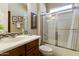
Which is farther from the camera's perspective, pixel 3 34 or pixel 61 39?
pixel 61 39

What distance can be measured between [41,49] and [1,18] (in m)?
0.89

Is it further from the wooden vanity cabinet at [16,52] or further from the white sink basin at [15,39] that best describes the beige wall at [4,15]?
the wooden vanity cabinet at [16,52]

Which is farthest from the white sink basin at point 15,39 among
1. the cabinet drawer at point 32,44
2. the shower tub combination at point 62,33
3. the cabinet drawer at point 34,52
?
the shower tub combination at point 62,33

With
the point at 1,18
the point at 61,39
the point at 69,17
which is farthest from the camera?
the point at 61,39

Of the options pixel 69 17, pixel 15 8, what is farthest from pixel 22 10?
pixel 69 17

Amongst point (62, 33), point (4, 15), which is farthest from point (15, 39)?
point (62, 33)

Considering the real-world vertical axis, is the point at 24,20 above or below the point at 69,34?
above

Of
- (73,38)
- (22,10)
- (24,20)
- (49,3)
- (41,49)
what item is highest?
(49,3)

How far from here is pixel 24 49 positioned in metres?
1.63

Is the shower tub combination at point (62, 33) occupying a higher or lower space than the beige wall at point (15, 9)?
lower

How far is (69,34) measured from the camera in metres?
2.48

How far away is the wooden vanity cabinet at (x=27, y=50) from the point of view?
1.38 meters

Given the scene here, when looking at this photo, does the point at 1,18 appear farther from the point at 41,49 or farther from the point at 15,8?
the point at 41,49

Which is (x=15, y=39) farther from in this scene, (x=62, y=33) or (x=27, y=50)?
(x=62, y=33)
